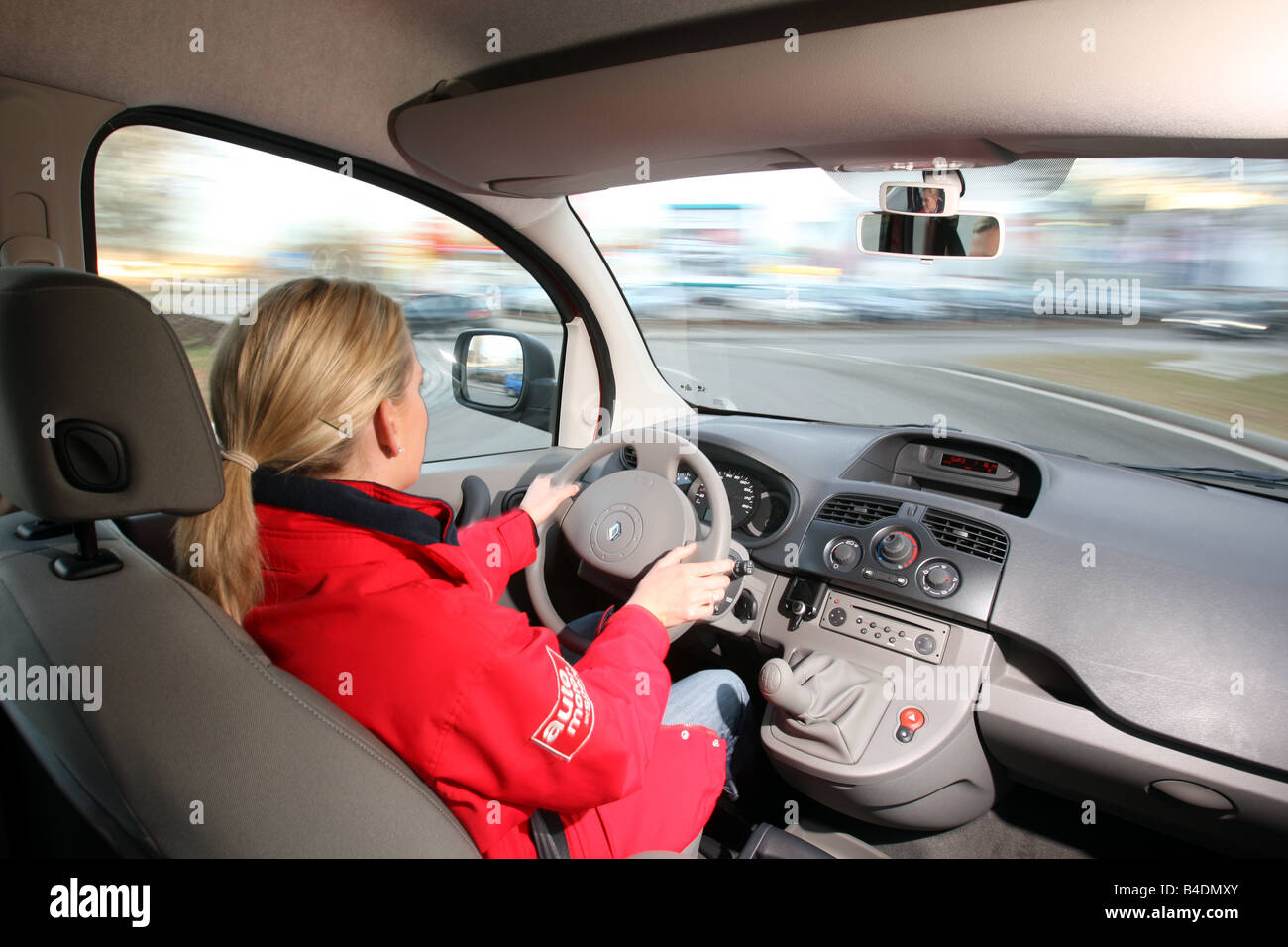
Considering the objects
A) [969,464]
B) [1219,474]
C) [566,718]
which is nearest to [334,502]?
[566,718]

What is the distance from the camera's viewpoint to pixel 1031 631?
2008 millimetres

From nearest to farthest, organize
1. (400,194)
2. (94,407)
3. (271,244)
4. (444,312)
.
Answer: (94,407) → (271,244) → (400,194) → (444,312)

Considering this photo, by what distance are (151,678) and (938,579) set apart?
1794 millimetres

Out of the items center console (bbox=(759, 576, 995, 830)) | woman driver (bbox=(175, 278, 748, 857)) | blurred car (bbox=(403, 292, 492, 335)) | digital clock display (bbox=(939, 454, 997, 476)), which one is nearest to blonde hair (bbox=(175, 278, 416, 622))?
woman driver (bbox=(175, 278, 748, 857))

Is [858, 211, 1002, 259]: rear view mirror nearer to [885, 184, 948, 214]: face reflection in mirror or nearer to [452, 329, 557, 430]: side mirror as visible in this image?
[885, 184, 948, 214]: face reflection in mirror

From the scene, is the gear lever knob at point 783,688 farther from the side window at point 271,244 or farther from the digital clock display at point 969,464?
the side window at point 271,244

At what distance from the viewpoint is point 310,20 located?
222cm

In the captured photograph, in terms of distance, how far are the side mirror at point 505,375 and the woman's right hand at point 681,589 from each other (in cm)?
184

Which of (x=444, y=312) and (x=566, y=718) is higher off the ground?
(x=444, y=312)

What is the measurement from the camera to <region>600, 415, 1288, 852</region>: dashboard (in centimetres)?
180

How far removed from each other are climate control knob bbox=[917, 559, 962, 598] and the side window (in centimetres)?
138

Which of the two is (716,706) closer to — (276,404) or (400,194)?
(276,404)
